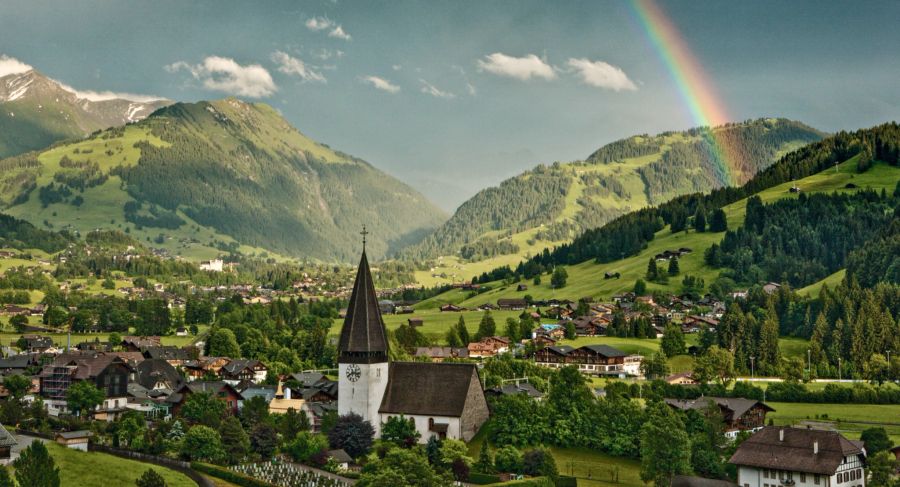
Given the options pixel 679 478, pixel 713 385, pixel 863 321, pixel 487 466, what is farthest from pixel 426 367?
pixel 863 321

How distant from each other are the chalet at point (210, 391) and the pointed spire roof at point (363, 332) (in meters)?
25.8

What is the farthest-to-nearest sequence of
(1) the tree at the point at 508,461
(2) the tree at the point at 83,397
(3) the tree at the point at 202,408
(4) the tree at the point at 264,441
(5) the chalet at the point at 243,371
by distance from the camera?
(5) the chalet at the point at 243,371 → (2) the tree at the point at 83,397 → (3) the tree at the point at 202,408 → (4) the tree at the point at 264,441 → (1) the tree at the point at 508,461

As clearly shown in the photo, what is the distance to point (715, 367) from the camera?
404ft

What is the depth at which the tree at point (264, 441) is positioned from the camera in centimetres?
8812

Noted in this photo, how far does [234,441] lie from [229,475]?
333 inches

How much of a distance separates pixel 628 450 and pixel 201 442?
38309 mm

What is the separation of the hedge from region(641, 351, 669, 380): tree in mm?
66350

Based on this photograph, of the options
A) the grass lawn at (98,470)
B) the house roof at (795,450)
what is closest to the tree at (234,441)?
the grass lawn at (98,470)

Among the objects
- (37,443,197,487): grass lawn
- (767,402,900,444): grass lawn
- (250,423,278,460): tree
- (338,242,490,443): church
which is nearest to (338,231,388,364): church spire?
(338,242,490,443): church

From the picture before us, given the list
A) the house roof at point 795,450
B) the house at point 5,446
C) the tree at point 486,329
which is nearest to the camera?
the house at point 5,446

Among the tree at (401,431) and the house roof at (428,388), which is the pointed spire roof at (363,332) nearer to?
the house roof at (428,388)

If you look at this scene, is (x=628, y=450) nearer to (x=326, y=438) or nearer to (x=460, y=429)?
(x=460, y=429)

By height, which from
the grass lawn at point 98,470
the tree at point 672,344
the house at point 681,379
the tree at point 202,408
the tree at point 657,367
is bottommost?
the grass lawn at point 98,470

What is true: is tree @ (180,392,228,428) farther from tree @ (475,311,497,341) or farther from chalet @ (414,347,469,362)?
tree @ (475,311,497,341)
